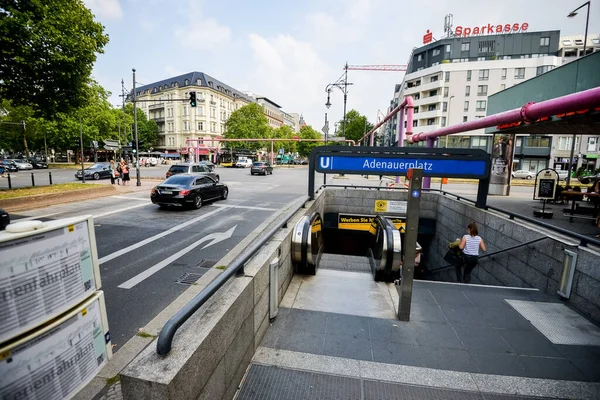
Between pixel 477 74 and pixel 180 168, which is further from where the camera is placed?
pixel 477 74

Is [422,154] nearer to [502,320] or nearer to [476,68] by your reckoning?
[502,320]

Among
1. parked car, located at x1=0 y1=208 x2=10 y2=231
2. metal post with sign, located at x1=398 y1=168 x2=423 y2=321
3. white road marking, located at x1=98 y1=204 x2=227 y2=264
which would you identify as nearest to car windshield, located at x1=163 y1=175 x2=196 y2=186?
white road marking, located at x1=98 y1=204 x2=227 y2=264

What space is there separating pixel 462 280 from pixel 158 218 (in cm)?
1064

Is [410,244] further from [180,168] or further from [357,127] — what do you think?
[357,127]

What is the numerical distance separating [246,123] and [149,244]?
62.7m

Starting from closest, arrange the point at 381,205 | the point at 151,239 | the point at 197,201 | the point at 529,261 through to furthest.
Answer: the point at 529,261
the point at 151,239
the point at 197,201
the point at 381,205

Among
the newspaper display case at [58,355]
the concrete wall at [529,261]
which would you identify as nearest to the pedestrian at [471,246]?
the concrete wall at [529,261]

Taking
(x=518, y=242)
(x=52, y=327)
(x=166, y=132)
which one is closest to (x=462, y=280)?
(x=518, y=242)

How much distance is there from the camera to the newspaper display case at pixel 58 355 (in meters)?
1.57

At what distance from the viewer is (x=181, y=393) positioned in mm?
1904

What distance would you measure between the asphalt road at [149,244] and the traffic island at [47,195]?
2.07 feet

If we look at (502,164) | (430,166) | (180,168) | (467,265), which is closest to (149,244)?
(430,166)

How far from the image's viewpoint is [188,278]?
19.6 feet

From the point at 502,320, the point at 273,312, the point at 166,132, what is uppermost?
the point at 166,132
